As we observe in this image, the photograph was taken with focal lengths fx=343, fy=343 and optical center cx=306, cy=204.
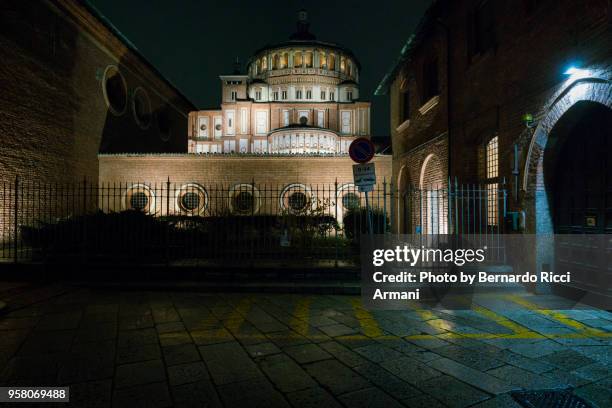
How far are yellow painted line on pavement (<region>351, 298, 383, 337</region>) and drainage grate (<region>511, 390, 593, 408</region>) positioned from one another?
1719 mm

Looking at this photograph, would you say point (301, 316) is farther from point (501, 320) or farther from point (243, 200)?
point (243, 200)

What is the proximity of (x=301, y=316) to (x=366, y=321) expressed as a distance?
97cm

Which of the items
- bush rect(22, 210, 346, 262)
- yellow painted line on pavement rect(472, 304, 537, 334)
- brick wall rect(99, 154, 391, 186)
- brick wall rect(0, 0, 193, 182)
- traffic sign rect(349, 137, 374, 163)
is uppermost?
brick wall rect(0, 0, 193, 182)

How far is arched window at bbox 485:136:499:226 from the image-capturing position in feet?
26.5

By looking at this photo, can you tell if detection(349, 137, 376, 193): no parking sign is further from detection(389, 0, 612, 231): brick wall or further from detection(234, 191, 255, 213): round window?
detection(234, 191, 255, 213): round window

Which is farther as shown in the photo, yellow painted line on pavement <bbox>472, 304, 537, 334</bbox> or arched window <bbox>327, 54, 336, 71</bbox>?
arched window <bbox>327, 54, 336, 71</bbox>

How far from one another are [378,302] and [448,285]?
1.69 m

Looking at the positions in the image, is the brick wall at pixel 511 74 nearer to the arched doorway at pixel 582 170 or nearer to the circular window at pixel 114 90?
the arched doorway at pixel 582 170

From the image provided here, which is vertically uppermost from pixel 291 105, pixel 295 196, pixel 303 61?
pixel 303 61

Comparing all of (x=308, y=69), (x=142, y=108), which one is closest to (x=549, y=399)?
(x=142, y=108)

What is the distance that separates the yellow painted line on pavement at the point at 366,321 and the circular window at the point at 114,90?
1855cm

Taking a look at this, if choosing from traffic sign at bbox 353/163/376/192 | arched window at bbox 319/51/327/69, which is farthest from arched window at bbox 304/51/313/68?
traffic sign at bbox 353/163/376/192

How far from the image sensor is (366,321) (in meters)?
4.91

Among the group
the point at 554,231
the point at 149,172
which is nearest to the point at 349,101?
the point at 149,172
